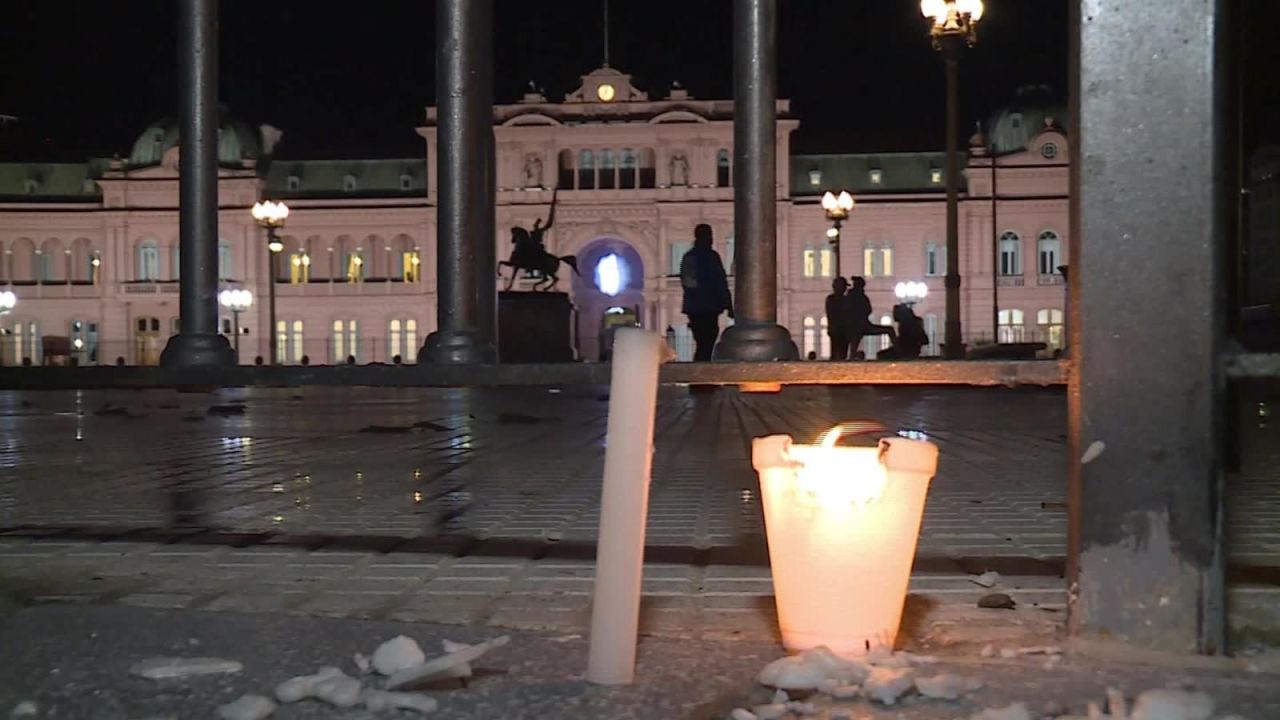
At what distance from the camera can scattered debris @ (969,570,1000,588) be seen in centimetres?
310

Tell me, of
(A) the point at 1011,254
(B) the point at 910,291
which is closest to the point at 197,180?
(B) the point at 910,291

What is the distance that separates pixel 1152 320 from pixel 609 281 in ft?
223

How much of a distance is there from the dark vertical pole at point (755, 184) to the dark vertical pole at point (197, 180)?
1.38 meters

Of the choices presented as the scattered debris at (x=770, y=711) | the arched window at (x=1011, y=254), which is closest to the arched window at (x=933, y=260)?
the arched window at (x=1011, y=254)

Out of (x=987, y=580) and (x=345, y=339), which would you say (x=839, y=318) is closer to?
(x=987, y=580)

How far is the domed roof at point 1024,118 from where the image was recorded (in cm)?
7000

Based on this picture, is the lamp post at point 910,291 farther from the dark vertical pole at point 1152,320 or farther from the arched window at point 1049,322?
the dark vertical pole at point 1152,320

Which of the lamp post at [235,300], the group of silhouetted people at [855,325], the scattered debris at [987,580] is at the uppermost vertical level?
the lamp post at [235,300]

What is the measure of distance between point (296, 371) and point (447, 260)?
0.48 m

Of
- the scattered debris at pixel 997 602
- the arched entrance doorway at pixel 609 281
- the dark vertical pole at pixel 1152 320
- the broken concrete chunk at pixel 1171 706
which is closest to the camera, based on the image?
the broken concrete chunk at pixel 1171 706

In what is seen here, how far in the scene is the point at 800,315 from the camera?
234 ft

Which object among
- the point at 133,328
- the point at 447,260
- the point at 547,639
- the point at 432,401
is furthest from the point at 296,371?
the point at 133,328

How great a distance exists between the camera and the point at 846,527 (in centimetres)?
232

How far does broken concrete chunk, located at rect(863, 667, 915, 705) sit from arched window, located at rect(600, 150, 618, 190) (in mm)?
68222
